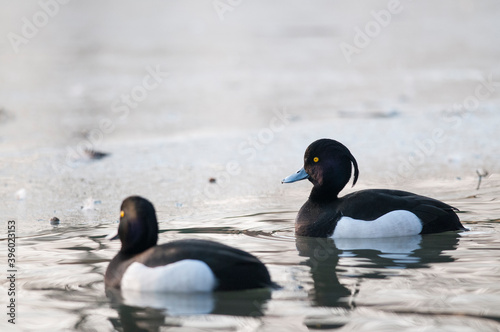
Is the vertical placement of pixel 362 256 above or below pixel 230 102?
below

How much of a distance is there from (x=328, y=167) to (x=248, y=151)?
3176 mm

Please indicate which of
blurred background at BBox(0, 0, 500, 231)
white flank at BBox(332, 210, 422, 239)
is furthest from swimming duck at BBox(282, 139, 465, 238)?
blurred background at BBox(0, 0, 500, 231)

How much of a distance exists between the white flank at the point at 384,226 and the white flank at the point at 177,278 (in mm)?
2030

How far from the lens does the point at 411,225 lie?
6.80m

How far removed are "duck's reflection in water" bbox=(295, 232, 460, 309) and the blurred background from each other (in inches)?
58.2

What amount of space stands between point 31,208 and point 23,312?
3.06 meters

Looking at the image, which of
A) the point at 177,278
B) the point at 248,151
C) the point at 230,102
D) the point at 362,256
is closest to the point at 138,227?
the point at 177,278

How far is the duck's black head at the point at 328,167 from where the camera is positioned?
23.6ft

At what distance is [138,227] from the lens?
5309 millimetres

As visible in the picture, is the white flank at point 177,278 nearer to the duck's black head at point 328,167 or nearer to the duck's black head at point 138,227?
the duck's black head at point 138,227

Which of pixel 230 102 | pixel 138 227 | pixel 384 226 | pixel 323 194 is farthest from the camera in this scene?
pixel 230 102

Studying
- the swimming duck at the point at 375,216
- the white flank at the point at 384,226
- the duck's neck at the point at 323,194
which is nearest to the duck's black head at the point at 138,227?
the swimming duck at the point at 375,216

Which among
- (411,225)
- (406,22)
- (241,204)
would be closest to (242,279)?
(411,225)

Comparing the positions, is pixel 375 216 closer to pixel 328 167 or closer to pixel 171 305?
pixel 328 167
